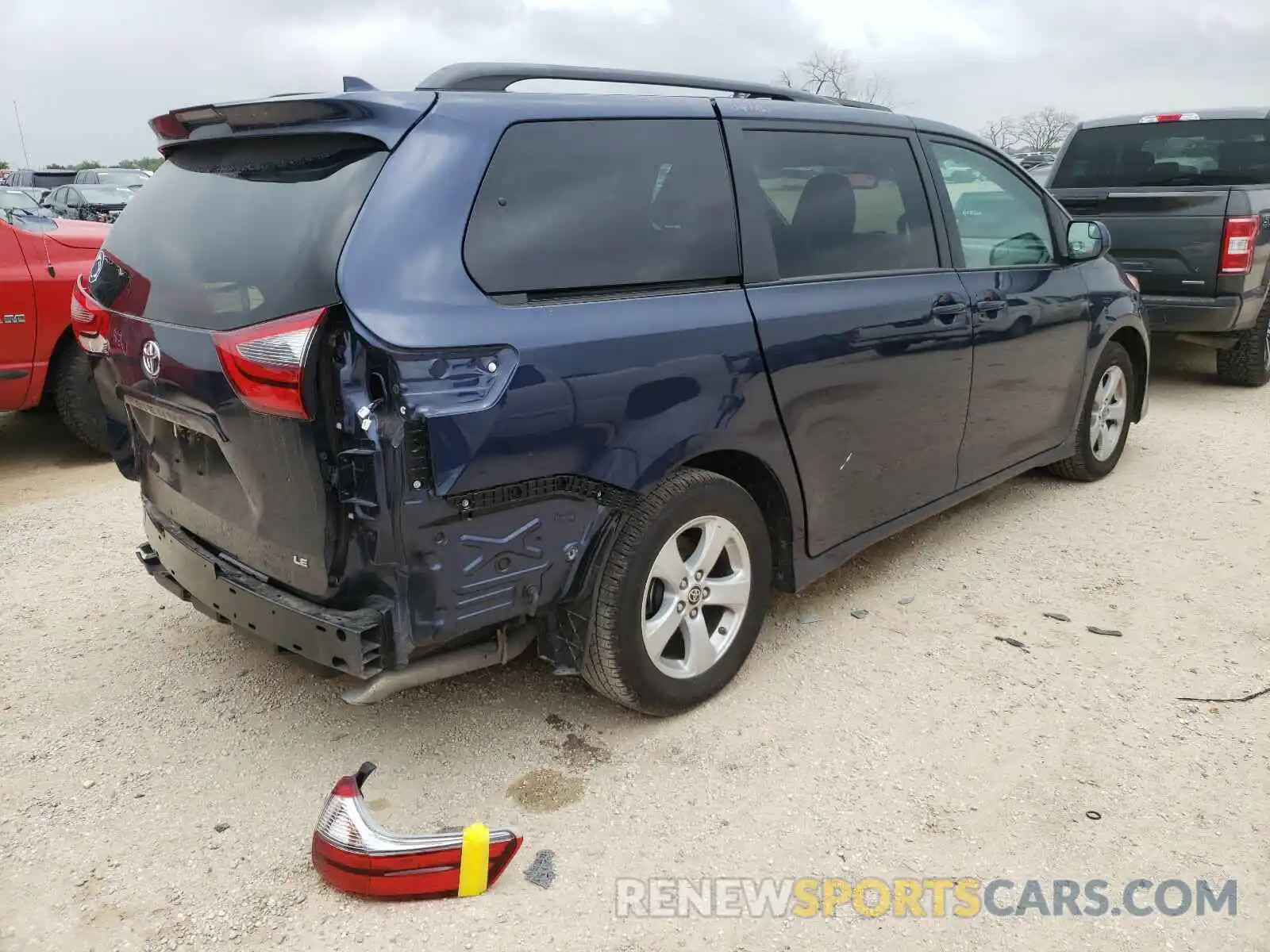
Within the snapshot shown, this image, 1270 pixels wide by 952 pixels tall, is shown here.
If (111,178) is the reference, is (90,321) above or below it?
below

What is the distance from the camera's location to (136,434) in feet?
9.91

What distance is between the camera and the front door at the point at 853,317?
3.03 metres

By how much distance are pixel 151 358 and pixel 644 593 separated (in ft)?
4.88

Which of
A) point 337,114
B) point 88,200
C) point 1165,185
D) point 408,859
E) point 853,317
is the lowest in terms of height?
point 408,859

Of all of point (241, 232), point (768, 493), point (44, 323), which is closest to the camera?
point (241, 232)

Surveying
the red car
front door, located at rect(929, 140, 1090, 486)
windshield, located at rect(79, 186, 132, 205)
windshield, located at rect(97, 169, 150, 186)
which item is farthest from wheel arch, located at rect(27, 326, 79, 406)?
windshield, located at rect(97, 169, 150, 186)

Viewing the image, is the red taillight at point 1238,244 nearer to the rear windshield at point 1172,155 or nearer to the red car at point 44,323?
the rear windshield at point 1172,155

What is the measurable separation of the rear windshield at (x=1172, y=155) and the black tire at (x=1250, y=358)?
42.3 inches

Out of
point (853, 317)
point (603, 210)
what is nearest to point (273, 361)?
point (603, 210)

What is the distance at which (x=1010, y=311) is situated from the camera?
402 cm

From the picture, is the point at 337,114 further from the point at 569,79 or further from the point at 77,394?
the point at 77,394

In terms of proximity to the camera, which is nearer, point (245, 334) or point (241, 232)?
point (245, 334)

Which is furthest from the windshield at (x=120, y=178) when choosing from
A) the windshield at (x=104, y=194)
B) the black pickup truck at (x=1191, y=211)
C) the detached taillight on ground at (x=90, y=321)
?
the detached taillight on ground at (x=90, y=321)

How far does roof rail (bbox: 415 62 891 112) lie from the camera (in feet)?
8.53
